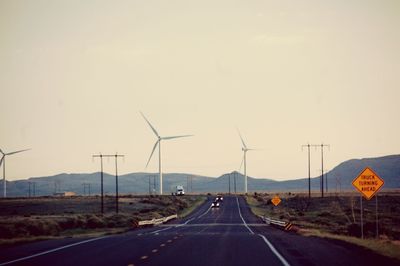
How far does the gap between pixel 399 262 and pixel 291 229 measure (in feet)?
101

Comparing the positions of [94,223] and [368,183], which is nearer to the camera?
[368,183]

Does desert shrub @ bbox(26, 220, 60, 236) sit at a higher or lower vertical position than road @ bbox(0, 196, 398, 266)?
lower

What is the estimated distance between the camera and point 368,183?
3403cm

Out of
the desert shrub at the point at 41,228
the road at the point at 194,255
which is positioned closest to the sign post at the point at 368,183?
the road at the point at 194,255

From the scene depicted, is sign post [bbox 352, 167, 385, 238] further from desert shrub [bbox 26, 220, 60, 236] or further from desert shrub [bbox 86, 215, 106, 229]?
desert shrub [bbox 86, 215, 106, 229]

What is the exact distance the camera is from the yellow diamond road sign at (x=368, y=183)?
111 ft

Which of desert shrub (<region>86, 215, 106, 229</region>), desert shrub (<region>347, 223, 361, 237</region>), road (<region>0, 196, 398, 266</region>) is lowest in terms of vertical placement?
desert shrub (<region>86, 215, 106, 229</region>)

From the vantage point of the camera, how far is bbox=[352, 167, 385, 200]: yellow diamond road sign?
33750mm

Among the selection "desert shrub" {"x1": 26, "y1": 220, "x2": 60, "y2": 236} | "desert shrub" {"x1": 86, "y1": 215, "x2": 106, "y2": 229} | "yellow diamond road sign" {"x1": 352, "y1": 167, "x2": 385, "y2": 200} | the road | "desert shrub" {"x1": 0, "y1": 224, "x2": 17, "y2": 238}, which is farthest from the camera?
"desert shrub" {"x1": 86, "y1": 215, "x2": 106, "y2": 229}

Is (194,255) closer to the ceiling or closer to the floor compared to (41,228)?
closer to the ceiling

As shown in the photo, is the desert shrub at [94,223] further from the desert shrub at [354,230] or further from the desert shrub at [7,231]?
the desert shrub at [354,230]

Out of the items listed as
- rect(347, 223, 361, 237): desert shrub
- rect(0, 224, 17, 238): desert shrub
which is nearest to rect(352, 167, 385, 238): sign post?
rect(347, 223, 361, 237): desert shrub

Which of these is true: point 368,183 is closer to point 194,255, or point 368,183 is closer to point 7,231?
point 194,255

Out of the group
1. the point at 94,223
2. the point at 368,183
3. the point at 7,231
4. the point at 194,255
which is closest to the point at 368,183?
the point at 368,183
